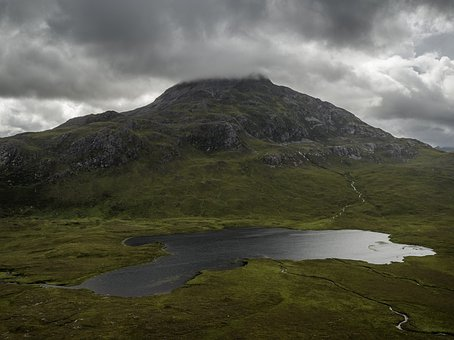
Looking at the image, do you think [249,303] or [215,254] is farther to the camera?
[215,254]

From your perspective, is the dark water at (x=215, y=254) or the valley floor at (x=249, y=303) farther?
the dark water at (x=215, y=254)

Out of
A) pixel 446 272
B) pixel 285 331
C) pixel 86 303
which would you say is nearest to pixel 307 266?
pixel 446 272

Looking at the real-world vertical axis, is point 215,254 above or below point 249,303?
below

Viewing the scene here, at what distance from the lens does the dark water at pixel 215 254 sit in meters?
109

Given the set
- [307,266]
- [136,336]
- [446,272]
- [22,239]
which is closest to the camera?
[136,336]

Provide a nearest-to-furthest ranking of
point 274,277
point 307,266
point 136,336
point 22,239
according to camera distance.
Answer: point 136,336
point 274,277
point 307,266
point 22,239

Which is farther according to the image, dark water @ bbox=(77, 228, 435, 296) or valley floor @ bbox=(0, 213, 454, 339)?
dark water @ bbox=(77, 228, 435, 296)

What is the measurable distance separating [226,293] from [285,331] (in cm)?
2824

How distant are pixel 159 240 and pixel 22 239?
65.6m

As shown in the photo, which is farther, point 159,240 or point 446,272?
point 159,240

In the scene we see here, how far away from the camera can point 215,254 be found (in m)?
154

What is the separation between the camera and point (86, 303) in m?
87.9

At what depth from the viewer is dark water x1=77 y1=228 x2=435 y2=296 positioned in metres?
109

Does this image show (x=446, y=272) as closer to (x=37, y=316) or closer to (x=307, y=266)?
(x=307, y=266)
